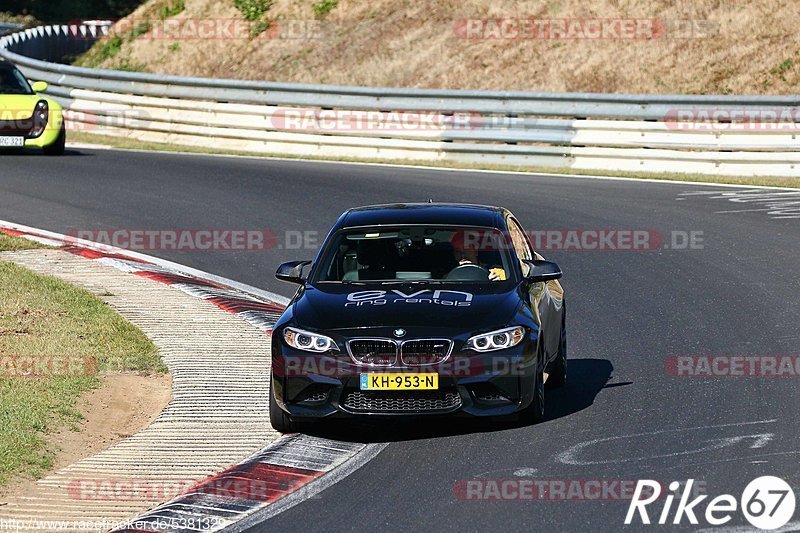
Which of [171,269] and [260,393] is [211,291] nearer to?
[171,269]

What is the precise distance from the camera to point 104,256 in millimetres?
14898

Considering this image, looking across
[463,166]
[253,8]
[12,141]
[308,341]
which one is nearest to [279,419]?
[308,341]

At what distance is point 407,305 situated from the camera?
895 centimetres

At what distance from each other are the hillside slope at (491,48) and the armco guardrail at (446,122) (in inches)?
149

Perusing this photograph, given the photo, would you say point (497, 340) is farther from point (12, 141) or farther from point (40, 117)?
point (12, 141)

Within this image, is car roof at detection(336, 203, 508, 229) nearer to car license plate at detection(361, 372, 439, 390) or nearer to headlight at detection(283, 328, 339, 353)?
headlight at detection(283, 328, 339, 353)

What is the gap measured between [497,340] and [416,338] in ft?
1.67

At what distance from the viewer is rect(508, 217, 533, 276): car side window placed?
10094 mm

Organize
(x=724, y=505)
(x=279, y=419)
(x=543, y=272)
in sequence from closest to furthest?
(x=724, y=505) < (x=279, y=419) < (x=543, y=272)

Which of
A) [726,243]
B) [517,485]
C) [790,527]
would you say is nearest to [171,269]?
[726,243]

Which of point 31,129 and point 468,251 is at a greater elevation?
point 468,251

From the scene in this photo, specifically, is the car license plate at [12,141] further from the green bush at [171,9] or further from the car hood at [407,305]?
the car hood at [407,305]

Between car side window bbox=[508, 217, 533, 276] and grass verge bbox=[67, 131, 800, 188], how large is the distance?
1109 cm

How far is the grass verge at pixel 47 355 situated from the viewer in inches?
328
